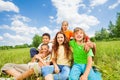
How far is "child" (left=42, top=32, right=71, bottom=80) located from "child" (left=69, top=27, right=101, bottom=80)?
169mm

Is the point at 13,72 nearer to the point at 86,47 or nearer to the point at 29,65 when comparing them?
the point at 29,65

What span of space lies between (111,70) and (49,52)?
200 cm

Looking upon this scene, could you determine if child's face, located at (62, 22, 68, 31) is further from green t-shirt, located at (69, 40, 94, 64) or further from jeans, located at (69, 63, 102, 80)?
jeans, located at (69, 63, 102, 80)

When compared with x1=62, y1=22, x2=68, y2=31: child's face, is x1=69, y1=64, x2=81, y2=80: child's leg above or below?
below

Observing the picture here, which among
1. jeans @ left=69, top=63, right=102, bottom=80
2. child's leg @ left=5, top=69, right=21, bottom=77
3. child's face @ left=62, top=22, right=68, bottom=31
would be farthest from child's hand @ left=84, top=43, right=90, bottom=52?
child's face @ left=62, top=22, right=68, bottom=31

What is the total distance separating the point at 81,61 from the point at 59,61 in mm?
621

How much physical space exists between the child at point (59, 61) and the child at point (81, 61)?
17 cm

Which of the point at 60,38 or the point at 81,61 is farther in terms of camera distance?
the point at 60,38

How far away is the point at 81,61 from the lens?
5.86 m

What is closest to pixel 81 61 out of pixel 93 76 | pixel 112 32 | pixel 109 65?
pixel 93 76

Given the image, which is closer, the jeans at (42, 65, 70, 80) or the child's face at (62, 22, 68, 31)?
the jeans at (42, 65, 70, 80)

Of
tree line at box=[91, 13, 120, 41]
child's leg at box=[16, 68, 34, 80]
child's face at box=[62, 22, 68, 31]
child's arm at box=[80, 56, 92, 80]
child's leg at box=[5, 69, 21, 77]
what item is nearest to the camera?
child's arm at box=[80, 56, 92, 80]

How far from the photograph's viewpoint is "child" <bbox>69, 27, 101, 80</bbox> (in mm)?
5465

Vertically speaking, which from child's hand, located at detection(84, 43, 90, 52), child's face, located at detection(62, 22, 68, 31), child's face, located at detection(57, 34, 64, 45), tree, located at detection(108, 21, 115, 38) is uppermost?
tree, located at detection(108, 21, 115, 38)
